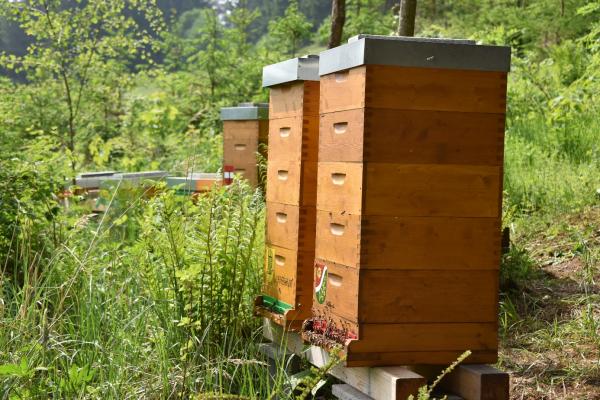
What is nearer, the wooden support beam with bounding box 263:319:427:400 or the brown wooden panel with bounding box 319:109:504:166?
the wooden support beam with bounding box 263:319:427:400

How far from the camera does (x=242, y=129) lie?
6.80 m

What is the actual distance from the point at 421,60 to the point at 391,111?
0.70ft

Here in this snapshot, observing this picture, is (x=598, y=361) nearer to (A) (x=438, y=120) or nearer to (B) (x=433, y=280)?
(B) (x=433, y=280)

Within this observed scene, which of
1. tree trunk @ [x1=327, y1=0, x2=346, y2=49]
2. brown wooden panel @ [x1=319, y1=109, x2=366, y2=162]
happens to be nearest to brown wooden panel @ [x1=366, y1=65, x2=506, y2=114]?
brown wooden panel @ [x1=319, y1=109, x2=366, y2=162]

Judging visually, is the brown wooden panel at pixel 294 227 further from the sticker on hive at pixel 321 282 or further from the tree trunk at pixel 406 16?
the tree trunk at pixel 406 16

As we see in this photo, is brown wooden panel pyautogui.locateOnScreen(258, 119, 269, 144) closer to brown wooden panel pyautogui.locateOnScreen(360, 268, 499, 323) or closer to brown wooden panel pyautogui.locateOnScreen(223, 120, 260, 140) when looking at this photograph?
brown wooden panel pyautogui.locateOnScreen(223, 120, 260, 140)

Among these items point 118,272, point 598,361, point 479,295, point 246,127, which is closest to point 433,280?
point 479,295

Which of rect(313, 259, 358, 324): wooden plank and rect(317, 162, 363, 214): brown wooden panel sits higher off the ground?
rect(317, 162, 363, 214): brown wooden panel

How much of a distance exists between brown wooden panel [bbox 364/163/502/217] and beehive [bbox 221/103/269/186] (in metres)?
3.55

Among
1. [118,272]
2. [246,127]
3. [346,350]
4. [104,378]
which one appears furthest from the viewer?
[246,127]

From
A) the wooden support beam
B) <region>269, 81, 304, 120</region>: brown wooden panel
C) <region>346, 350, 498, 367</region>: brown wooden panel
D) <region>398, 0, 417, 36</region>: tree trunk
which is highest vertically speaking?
<region>398, 0, 417, 36</region>: tree trunk

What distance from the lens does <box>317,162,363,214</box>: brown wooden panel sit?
3.02m

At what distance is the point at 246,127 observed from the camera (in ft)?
22.2

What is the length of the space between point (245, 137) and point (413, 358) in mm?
3943
